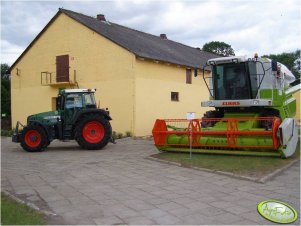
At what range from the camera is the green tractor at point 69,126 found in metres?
14.5

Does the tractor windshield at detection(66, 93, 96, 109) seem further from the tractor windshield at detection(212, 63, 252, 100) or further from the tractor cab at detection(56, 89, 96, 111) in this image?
the tractor windshield at detection(212, 63, 252, 100)

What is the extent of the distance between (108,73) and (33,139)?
794cm

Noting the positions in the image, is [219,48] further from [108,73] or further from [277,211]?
[277,211]

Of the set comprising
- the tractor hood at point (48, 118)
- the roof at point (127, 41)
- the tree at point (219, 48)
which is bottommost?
the tractor hood at point (48, 118)

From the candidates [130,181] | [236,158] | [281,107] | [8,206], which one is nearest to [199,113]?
[281,107]

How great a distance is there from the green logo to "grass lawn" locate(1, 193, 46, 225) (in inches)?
134

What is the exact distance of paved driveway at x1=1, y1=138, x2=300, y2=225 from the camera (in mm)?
6156

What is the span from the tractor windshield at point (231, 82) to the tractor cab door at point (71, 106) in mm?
5085

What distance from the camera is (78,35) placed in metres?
23.0

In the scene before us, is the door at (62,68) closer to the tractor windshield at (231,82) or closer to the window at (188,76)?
the window at (188,76)

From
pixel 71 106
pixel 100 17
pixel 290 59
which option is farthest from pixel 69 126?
pixel 290 59

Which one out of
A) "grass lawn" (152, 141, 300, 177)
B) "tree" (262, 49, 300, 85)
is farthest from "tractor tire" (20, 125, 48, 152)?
"tree" (262, 49, 300, 85)

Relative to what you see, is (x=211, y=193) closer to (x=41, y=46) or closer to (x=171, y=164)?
(x=171, y=164)

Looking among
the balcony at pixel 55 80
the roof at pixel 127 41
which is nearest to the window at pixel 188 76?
the roof at pixel 127 41
